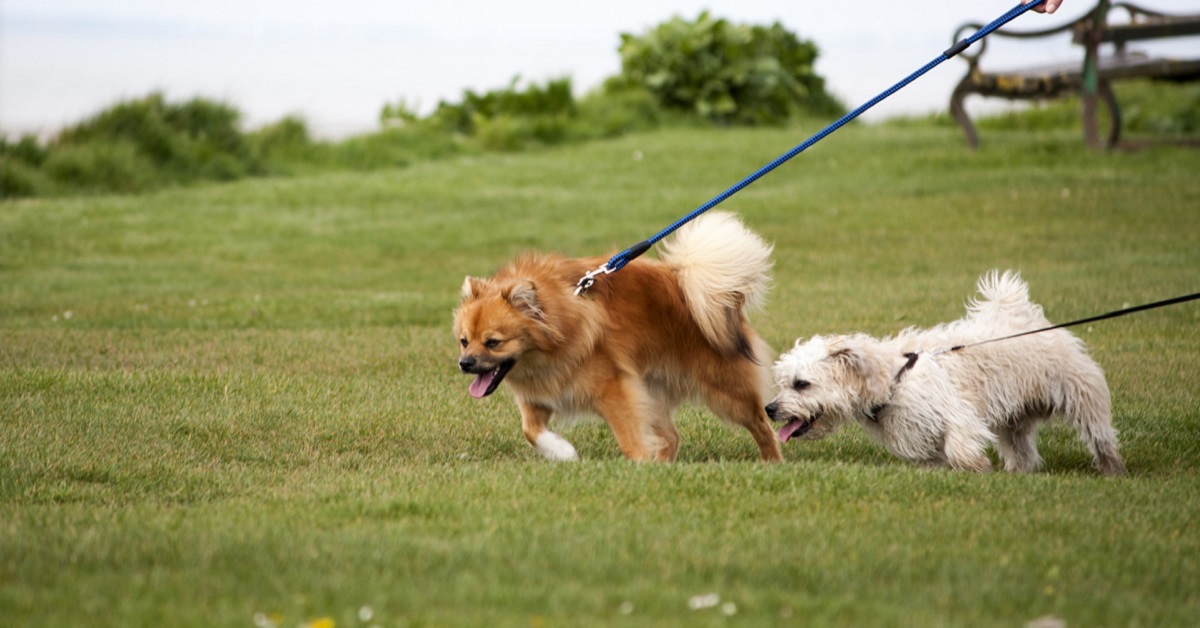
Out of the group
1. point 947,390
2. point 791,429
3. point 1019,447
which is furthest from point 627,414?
point 1019,447

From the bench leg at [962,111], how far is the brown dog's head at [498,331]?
12.3m

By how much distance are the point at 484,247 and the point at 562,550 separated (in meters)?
10.9

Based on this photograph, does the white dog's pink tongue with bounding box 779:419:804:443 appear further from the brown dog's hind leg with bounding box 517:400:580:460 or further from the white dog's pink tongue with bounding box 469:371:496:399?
the white dog's pink tongue with bounding box 469:371:496:399

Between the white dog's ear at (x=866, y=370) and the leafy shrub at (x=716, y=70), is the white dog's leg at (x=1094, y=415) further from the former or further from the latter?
the leafy shrub at (x=716, y=70)

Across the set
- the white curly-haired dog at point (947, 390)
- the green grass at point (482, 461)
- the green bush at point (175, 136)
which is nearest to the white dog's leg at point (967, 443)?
the white curly-haired dog at point (947, 390)

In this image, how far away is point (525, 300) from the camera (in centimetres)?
668

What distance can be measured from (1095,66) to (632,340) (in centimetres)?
1152

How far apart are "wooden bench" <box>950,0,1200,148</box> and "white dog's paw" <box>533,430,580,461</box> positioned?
11300 mm

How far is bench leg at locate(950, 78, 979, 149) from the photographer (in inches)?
688

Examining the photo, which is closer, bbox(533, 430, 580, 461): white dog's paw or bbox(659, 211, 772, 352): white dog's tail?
bbox(533, 430, 580, 461): white dog's paw

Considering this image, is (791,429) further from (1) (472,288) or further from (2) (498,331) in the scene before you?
(1) (472,288)

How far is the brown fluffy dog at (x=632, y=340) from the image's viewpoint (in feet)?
21.9

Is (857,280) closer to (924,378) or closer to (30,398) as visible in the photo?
(924,378)

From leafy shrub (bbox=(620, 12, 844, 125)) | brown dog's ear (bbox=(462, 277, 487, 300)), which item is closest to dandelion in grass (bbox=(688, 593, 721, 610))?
brown dog's ear (bbox=(462, 277, 487, 300))
